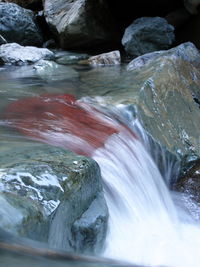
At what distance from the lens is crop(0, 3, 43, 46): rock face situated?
10.5 meters

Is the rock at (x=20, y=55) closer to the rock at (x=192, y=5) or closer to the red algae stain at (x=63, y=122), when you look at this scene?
the rock at (x=192, y=5)

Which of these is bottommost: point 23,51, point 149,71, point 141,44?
point 149,71

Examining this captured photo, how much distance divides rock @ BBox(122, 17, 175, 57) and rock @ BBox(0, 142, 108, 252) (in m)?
7.02

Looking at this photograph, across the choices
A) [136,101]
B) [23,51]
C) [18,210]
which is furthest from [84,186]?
[23,51]

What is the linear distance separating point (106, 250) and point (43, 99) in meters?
2.61

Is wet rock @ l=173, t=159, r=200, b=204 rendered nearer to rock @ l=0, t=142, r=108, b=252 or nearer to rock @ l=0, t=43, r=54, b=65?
rock @ l=0, t=142, r=108, b=252

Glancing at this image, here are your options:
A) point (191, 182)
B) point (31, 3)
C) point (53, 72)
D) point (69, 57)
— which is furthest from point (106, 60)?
point (31, 3)

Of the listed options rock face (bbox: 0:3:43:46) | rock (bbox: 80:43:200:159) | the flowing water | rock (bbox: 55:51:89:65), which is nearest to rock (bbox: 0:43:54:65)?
rock (bbox: 55:51:89:65)

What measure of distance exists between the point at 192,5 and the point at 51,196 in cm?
838

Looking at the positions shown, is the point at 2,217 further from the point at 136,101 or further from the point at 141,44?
the point at 141,44

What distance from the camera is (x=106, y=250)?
276 centimetres

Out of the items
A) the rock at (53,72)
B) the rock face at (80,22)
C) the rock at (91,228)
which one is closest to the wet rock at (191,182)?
the rock at (91,228)

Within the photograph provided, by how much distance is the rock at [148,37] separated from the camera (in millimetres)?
9438

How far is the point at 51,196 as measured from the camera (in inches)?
84.0
